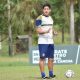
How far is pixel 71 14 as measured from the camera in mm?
33406

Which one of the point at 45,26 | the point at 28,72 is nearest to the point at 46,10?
the point at 45,26

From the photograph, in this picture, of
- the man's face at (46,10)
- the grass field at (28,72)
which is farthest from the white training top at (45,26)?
the grass field at (28,72)

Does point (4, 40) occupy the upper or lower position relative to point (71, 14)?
lower

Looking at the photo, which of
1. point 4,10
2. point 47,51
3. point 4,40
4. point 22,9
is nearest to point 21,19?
point 22,9

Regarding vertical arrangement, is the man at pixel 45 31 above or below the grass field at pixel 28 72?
above

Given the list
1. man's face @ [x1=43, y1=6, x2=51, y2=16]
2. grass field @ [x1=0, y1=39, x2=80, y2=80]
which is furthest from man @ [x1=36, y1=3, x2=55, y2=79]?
grass field @ [x1=0, y1=39, x2=80, y2=80]

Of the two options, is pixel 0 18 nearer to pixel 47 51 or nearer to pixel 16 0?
pixel 16 0

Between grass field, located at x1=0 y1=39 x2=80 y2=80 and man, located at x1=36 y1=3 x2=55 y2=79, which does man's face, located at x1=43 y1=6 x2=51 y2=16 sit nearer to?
man, located at x1=36 y1=3 x2=55 y2=79

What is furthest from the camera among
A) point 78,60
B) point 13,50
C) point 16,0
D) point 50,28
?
point 16,0

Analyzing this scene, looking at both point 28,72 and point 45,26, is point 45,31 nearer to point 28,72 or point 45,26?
point 45,26

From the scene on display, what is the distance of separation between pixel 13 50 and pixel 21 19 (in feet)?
21.3

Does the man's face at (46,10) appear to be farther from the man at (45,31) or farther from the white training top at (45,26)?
the white training top at (45,26)

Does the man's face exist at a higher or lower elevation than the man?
higher

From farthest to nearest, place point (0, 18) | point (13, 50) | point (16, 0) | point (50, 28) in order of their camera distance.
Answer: point (0, 18) → point (16, 0) → point (13, 50) → point (50, 28)
